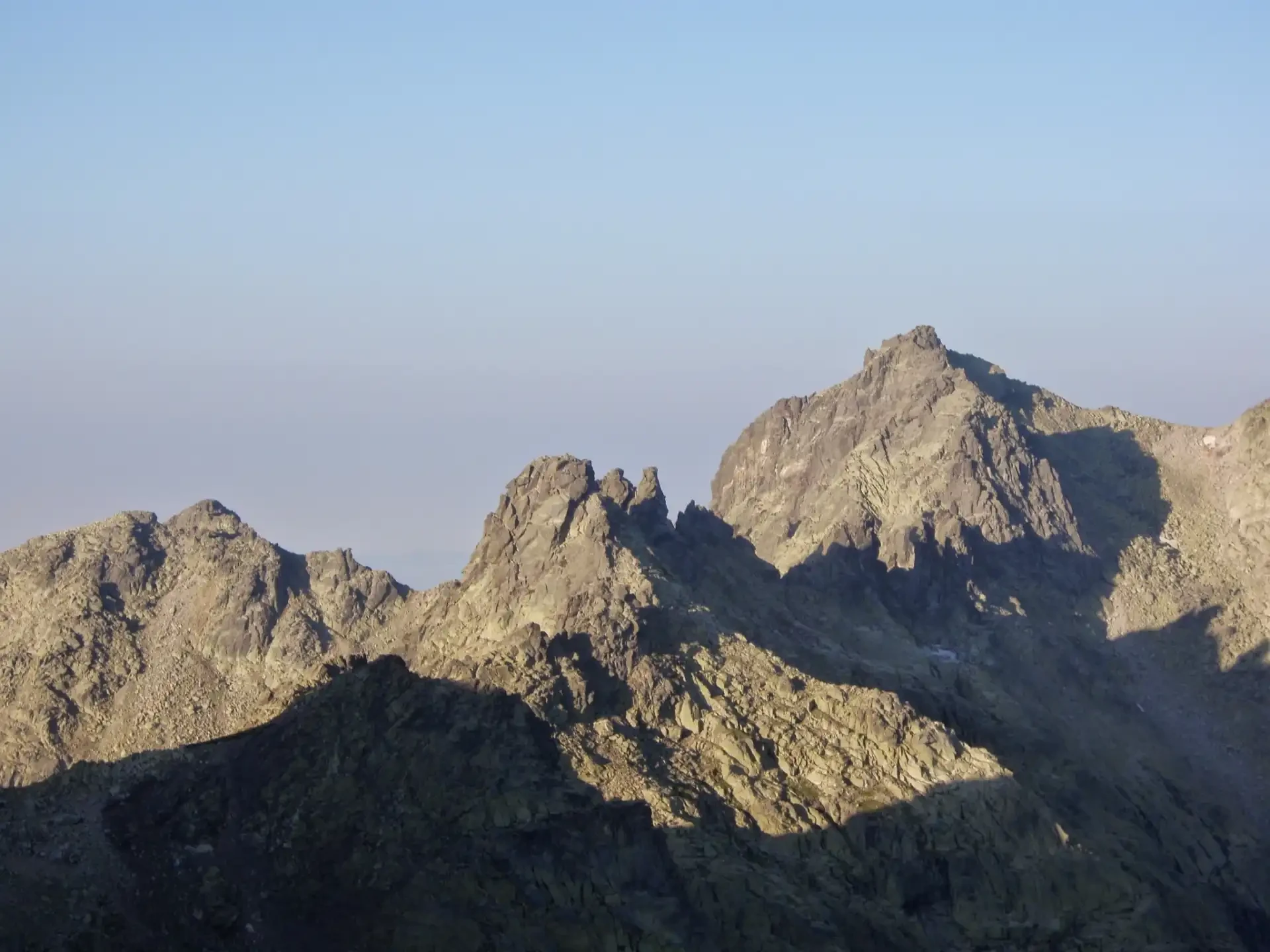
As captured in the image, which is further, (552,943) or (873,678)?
(873,678)

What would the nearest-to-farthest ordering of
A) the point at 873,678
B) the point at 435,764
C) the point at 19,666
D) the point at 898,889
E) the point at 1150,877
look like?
the point at 435,764 < the point at 898,889 < the point at 1150,877 < the point at 873,678 < the point at 19,666

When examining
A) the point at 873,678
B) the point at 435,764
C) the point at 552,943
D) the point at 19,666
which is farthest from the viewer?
the point at 19,666

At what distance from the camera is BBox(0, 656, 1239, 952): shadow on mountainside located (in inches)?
4348

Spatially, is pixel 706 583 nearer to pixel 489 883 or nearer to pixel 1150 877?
pixel 1150 877

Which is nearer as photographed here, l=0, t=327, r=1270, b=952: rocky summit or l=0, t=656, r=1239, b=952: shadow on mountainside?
l=0, t=656, r=1239, b=952: shadow on mountainside

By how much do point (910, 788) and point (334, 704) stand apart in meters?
36.5

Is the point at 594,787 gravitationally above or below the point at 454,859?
above

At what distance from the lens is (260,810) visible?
12062 cm

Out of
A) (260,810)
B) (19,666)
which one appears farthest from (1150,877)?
(19,666)

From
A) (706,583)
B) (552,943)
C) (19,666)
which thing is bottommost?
(552,943)

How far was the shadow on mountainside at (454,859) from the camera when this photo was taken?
110 m

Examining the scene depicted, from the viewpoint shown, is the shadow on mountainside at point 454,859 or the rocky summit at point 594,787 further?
the rocky summit at point 594,787

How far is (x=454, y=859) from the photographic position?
4717 inches

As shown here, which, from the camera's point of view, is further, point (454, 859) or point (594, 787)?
point (594, 787)
